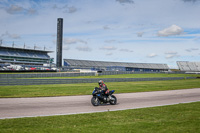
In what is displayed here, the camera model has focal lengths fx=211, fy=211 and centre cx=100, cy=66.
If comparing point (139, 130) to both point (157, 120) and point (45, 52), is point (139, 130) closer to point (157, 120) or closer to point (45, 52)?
point (157, 120)

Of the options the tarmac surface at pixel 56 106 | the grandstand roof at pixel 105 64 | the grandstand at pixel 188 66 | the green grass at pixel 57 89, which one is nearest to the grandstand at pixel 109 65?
the grandstand roof at pixel 105 64

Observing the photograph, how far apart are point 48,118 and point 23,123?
46.8 inches

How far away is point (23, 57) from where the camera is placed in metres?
110

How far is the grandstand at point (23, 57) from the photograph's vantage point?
10236 centimetres

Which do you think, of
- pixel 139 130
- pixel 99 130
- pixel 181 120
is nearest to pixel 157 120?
pixel 181 120

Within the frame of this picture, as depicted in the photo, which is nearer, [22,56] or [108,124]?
[108,124]

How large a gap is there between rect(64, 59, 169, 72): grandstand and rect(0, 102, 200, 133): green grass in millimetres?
89507

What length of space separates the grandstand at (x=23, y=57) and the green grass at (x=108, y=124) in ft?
312

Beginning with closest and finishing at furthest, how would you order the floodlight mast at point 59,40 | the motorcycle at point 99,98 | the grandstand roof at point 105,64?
the motorcycle at point 99,98, the floodlight mast at point 59,40, the grandstand roof at point 105,64

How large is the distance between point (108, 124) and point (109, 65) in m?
106

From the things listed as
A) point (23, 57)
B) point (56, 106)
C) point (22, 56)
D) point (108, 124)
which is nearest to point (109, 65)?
point (23, 57)

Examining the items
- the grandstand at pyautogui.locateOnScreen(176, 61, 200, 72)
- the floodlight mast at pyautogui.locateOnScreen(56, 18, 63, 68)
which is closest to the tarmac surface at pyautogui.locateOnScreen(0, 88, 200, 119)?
the floodlight mast at pyautogui.locateOnScreen(56, 18, 63, 68)

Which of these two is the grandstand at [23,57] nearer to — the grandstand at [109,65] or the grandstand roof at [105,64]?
the grandstand roof at [105,64]

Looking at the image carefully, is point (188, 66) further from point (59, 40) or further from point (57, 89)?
point (57, 89)
